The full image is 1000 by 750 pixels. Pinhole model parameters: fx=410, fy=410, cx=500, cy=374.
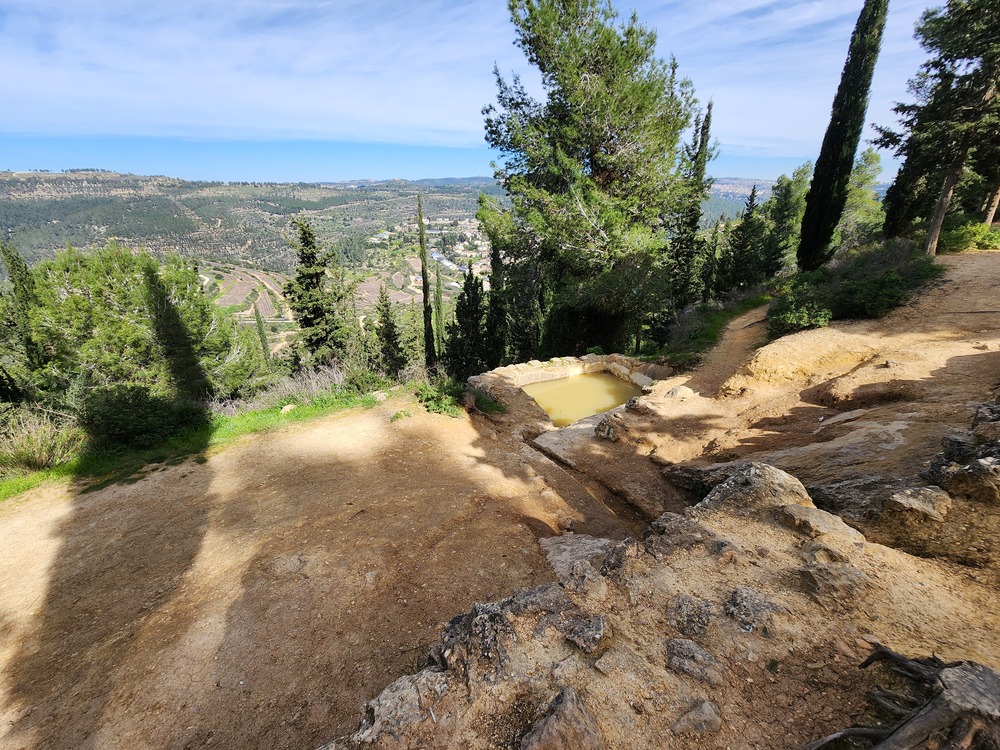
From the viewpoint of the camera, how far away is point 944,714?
180 cm

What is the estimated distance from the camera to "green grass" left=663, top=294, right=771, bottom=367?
1471 centimetres

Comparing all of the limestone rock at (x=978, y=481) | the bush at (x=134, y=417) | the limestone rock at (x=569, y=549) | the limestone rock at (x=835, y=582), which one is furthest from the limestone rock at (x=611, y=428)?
the bush at (x=134, y=417)

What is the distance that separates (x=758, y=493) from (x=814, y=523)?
0.70 meters

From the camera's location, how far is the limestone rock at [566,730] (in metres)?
2.22

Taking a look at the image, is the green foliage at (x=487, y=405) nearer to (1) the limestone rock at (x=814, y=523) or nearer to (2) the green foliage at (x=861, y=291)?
(1) the limestone rock at (x=814, y=523)

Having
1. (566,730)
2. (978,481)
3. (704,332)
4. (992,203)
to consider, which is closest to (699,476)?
(978,481)

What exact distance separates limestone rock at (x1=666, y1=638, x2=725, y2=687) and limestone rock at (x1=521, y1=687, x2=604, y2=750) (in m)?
0.73

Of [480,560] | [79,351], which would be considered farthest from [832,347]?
[79,351]

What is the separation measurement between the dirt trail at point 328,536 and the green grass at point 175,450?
39 cm

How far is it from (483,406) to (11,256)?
27.3 metres

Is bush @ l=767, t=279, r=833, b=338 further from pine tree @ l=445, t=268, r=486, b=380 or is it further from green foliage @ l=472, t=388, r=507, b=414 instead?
pine tree @ l=445, t=268, r=486, b=380

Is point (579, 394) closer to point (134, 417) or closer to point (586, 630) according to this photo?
point (586, 630)

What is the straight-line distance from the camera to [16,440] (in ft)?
22.6

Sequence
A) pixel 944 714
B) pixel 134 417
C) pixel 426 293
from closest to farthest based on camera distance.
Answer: pixel 944 714 < pixel 134 417 < pixel 426 293
